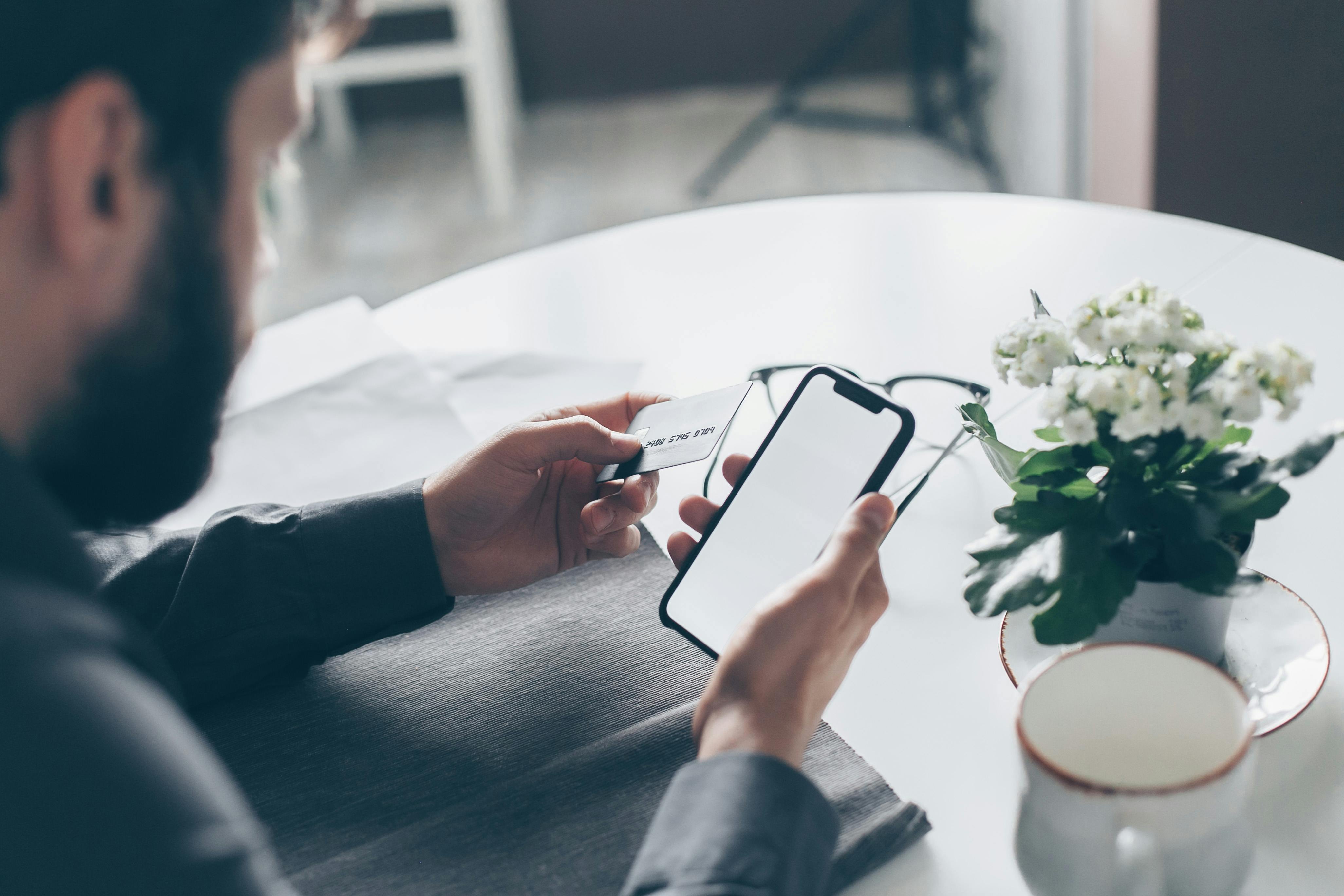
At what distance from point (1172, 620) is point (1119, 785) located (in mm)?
148

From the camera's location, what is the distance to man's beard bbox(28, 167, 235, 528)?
492 millimetres

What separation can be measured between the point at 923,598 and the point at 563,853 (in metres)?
0.26

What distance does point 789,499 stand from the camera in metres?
0.66

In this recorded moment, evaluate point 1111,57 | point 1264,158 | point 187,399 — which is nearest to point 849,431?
point 187,399

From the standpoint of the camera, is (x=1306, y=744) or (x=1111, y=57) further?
(x=1111, y=57)

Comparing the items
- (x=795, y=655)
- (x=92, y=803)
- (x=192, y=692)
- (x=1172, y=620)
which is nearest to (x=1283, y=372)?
(x=1172, y=620)

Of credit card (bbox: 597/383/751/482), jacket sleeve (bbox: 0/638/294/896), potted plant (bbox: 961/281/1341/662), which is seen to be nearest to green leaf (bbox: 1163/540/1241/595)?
potted plant (bbox: 961/281/1341/662)

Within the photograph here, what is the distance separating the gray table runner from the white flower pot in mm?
131

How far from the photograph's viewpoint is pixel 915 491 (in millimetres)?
755

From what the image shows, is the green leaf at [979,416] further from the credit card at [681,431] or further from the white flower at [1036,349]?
the credit card at [681,431]

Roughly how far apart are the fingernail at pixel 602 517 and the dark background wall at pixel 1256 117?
3.83ft

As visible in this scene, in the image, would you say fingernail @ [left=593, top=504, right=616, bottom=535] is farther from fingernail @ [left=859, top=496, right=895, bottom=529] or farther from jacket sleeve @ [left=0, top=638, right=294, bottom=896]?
jacket sleeve @ [left=0, top=638, right=294, bottom=896]

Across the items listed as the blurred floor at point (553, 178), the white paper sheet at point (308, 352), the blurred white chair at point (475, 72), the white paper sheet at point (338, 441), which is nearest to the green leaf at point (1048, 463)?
the white paper sheet at point (338, 441)

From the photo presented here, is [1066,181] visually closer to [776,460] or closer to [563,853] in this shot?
[776,460]
